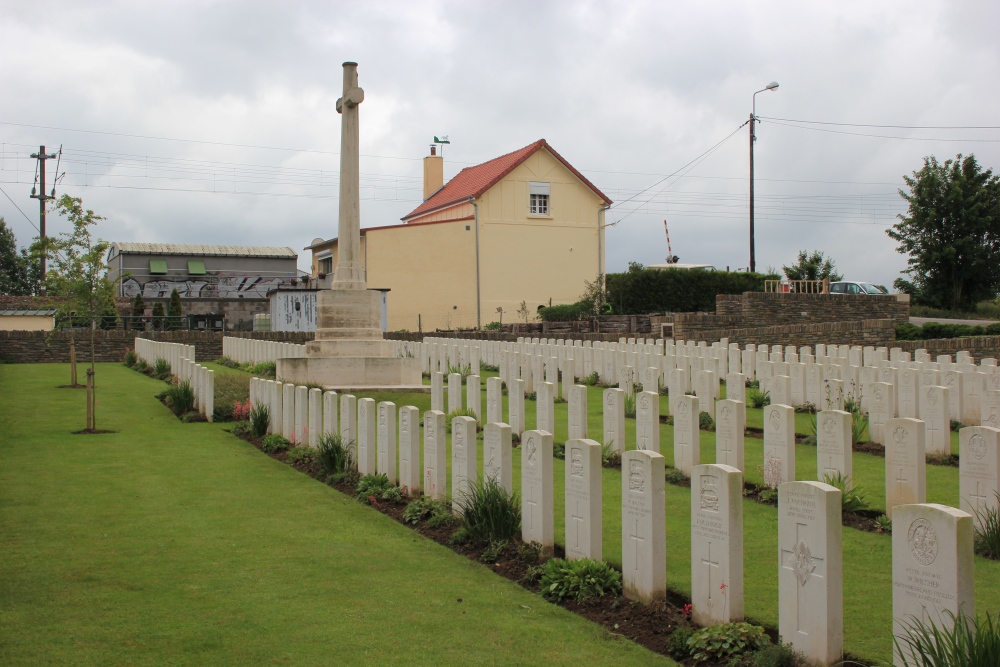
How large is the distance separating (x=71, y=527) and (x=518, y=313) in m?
31.3

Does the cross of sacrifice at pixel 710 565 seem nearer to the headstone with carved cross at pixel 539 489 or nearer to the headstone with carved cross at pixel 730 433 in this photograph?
the headstone with carved cross at pixel 539 489

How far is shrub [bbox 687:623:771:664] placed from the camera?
13.5 feet

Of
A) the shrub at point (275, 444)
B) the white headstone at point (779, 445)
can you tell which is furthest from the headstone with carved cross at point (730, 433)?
the shrub at point (275, 444)

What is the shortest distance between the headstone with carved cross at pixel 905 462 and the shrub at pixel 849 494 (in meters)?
0.21

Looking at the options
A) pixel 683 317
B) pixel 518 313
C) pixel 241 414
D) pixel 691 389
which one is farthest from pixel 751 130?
pixel 241 414

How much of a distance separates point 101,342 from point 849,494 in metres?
27.9

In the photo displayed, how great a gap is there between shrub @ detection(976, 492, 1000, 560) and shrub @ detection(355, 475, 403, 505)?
4.42m

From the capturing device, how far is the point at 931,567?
3.44 metres

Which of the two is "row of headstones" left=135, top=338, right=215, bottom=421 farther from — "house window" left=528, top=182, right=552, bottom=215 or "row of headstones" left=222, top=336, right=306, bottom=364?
"house window" left=528, top=182, right=552, bottom=215

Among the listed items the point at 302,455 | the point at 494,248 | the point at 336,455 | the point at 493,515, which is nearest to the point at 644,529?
the point at 493,515

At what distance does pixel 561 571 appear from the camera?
5.27 meters

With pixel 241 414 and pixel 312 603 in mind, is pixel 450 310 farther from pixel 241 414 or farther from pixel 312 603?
pixel 312 603

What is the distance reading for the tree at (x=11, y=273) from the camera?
64.4 meters

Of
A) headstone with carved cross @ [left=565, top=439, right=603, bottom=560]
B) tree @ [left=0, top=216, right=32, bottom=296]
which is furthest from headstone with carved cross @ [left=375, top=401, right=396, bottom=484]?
tree @ [left=0, top=216, right=32, bottom=296]
